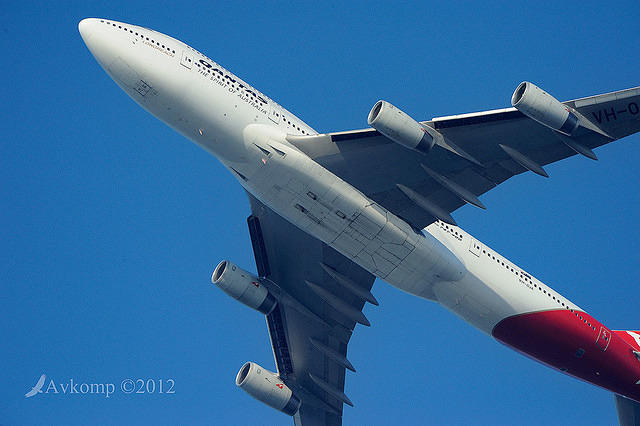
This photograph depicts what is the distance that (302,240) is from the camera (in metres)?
36.2

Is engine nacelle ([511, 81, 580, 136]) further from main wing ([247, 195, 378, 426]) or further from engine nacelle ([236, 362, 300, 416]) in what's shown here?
engine nacelle ([236, 362, 300, 416])

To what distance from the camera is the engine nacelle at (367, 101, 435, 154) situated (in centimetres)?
2816

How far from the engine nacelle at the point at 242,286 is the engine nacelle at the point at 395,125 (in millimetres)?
10577

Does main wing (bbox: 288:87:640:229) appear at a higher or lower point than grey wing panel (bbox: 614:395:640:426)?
higher

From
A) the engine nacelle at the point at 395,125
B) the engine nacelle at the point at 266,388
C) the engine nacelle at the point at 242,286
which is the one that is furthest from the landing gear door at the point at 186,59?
→ the engine nacelle at the point at 266,388

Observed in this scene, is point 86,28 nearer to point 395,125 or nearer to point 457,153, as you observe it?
point 395,125

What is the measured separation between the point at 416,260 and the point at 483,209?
334cm

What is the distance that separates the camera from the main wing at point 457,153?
28281 mm

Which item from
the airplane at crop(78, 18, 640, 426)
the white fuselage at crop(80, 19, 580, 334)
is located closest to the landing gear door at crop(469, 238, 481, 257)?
the airplane at crop(78, 18, 640, 426)

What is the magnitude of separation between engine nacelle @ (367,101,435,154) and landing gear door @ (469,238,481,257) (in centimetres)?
639

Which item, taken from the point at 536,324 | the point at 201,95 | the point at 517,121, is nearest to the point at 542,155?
the point at 517,121

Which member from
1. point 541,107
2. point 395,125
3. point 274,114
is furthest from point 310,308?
point 541,107

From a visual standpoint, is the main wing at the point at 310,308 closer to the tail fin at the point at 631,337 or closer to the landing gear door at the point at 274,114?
the landing gear door at the point at 274,114

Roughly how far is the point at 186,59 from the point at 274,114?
13.0ft
